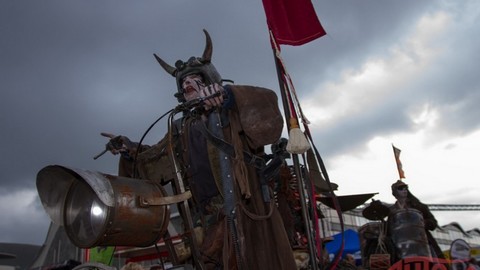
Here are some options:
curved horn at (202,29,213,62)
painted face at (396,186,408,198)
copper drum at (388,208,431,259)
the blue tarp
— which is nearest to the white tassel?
curved horn at (202,29,213,62)

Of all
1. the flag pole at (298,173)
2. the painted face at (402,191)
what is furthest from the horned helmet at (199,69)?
the painted face at (402,191)

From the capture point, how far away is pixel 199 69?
346cm

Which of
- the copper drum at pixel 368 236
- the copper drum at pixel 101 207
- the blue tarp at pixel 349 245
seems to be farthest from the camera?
the blue tarp at pixel 349 245

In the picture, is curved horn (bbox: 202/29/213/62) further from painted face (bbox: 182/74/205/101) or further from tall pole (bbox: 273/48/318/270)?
tall pole (bbox: 273/48/318/270)

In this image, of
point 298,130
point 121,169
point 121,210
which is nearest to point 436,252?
point 298,130

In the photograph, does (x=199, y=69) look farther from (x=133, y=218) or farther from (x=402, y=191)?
(x=402, y=191)

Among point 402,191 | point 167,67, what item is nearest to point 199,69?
point 167,67

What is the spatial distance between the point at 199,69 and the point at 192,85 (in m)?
0.18

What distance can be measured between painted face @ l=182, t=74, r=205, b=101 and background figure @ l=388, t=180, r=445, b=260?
399cm

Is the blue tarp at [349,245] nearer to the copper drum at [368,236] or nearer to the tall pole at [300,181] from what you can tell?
the copper drum at [368,236]

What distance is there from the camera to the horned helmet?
346cm

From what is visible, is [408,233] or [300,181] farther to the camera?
[408,233]

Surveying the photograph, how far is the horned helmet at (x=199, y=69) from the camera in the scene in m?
3.46

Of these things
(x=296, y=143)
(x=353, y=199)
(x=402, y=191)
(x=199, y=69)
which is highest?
(x=199, y=69)
